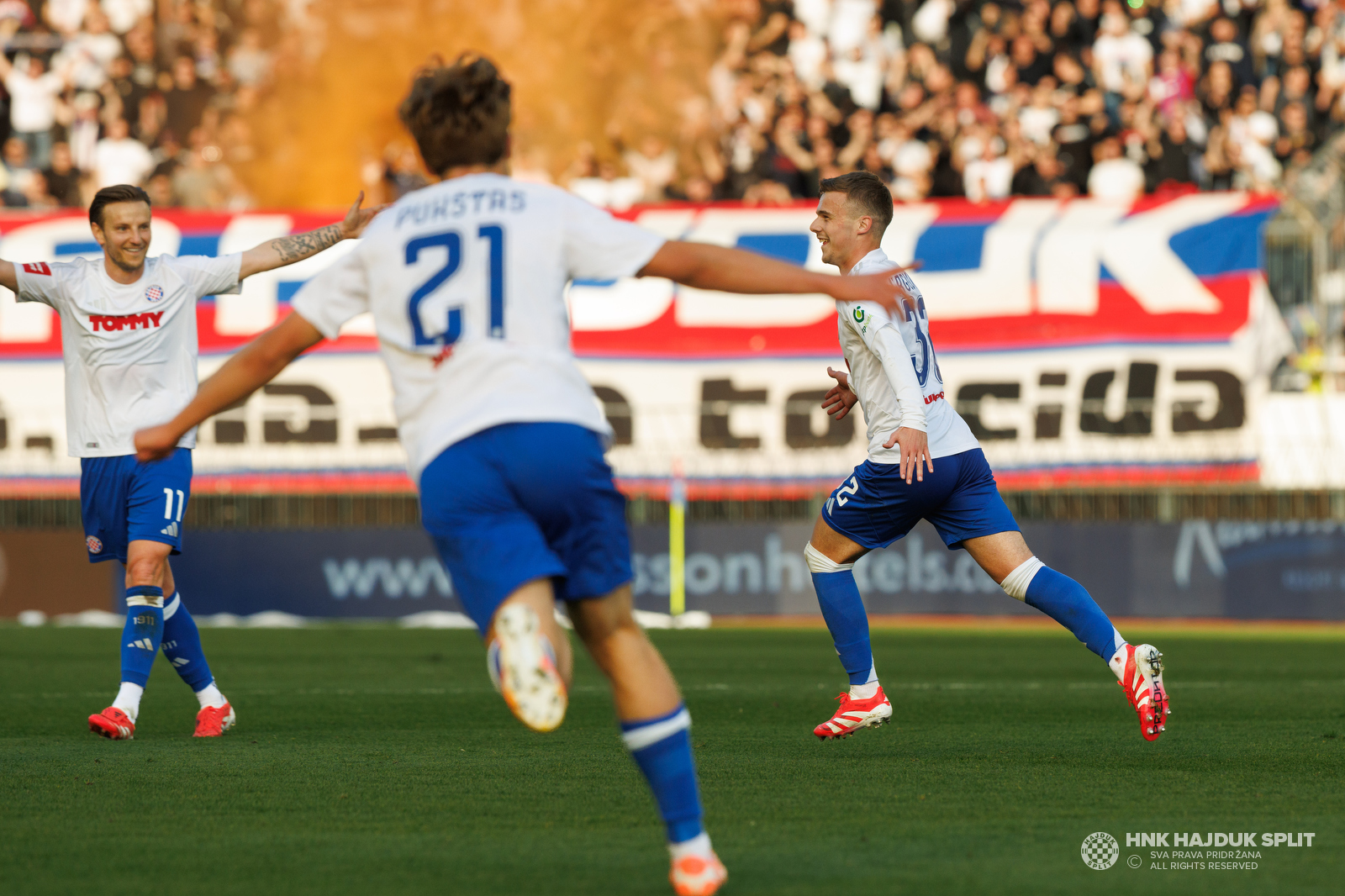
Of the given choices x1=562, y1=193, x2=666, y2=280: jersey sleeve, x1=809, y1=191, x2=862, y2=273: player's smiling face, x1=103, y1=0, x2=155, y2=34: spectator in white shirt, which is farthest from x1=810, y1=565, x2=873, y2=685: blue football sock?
x1=103, y1=0, x2=155, y2=34: spectator in white shirt

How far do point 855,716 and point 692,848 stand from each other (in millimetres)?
2918

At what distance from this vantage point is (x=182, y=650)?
7492 mm

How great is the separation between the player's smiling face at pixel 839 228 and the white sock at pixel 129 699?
3.35 m

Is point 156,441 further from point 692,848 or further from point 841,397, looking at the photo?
point 841,397

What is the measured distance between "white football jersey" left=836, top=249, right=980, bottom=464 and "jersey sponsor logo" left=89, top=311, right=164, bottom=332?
2.91m

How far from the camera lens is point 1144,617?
15906 mm

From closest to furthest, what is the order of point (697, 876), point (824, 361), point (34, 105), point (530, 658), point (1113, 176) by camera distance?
point (530, 658) < point (697, 876) < point (824, 361) < point (1113, 176) < point (34, 105)

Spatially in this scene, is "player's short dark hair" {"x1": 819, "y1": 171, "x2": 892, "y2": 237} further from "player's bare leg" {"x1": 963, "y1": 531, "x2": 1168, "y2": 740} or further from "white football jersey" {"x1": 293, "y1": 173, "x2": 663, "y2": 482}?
"white football jersey" {"x1": 293, "y1": 173, "x2": 663, "y2": 482}

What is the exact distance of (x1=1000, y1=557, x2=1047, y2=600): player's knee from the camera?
6945 mm

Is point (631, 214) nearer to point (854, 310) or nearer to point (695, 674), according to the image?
point (695, 674)

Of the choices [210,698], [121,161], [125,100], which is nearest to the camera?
[210,698]

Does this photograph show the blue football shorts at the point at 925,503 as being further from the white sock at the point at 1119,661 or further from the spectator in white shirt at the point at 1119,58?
the spectator in white shirt at the point at 1119,58

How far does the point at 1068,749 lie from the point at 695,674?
391 cm

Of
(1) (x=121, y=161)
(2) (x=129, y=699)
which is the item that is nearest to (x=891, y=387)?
(2) (x=129, y=699)
